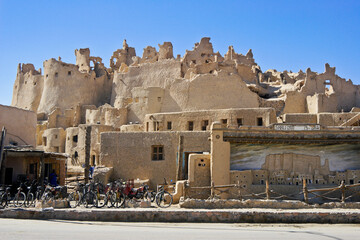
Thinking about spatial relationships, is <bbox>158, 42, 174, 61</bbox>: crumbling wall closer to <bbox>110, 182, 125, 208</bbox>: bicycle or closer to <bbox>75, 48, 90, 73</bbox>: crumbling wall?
<bbox>75, 48, 90, 73</bbox>: crumbling wall

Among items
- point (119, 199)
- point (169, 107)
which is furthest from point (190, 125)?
point (119, 199)

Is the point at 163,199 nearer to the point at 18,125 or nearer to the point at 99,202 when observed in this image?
the point at 99,202

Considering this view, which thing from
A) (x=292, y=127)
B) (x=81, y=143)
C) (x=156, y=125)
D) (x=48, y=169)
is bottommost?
(x=48, y=169)

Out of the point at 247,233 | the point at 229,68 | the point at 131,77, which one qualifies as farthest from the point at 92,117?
the point at 247,233

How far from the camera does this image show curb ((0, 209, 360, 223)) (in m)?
13.3

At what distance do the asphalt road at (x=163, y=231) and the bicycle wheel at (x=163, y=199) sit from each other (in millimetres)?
3426

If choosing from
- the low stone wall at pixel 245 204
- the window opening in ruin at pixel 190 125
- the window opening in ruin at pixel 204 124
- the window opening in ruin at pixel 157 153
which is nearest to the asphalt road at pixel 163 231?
the low stone wall at pixel 245 204

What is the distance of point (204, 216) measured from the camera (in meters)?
13.4

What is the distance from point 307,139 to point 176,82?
60.3 feet

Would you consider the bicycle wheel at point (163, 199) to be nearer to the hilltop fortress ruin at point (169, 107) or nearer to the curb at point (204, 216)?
A: the hilltop fortress ruin at point (169, 107)

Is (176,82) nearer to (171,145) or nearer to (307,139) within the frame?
(171,145)

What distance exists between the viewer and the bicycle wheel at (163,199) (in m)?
16.4

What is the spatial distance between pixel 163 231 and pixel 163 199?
541 cm

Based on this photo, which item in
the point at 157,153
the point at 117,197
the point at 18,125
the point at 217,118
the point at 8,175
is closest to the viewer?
the point at 117,197
